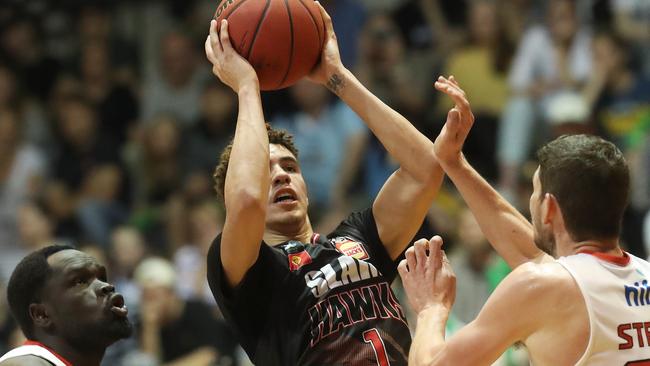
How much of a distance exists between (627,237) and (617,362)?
439cm

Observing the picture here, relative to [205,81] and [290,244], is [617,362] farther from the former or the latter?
[205,81]

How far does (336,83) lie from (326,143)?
547 cm

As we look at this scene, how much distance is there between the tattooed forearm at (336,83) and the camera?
4.50 metres

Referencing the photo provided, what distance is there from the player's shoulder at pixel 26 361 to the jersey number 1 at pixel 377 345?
1232mm

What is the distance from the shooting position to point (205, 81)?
37.3 ft

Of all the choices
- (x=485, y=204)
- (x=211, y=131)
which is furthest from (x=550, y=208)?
(x=211, y=131)

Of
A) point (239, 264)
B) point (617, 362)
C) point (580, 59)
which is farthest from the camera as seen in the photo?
point (580, 59)

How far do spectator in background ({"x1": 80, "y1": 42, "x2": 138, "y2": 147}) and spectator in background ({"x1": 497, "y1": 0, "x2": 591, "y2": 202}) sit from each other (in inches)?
167

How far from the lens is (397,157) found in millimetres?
4551

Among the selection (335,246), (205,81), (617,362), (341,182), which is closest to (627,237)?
(341,182)

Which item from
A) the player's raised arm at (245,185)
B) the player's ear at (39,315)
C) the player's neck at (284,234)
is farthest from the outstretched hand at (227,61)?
the player's ear at (39,315)

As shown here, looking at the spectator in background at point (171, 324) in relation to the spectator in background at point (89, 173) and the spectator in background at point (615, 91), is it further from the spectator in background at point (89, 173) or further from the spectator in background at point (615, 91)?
the spectator in background at point (615, 91)

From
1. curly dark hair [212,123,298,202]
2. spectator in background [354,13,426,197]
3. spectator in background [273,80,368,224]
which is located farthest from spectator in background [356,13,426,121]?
curly dark hair [212,123,298,202]

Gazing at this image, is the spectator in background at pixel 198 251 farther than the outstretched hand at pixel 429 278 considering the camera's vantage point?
Yes
